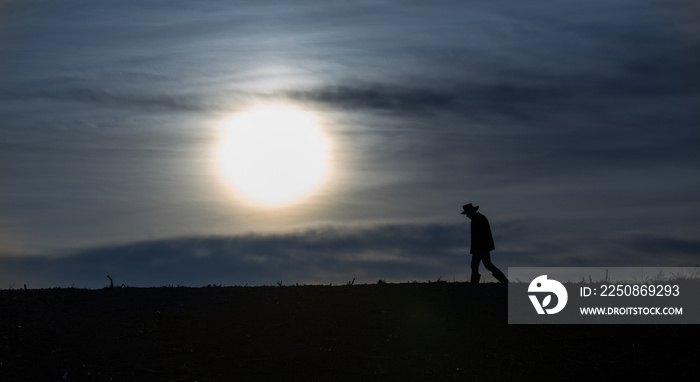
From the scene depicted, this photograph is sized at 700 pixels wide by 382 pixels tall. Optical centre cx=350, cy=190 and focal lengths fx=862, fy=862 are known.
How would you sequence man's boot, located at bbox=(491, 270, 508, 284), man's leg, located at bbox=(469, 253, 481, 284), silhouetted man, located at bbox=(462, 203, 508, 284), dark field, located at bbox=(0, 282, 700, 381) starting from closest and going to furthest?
dark field, located at bbox=(0, 282, 700, 381)
man's boot, located at bbox=(491, 270, 508, 284)
silhouetted man, located at bbox=(462, 203, 508, 284)
man's leg, located at bbox=(469, 253, 481, 284)

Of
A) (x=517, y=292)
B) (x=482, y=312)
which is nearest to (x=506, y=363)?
(x=482, y=312)

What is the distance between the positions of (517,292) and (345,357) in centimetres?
504

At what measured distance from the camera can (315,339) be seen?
1602 cm

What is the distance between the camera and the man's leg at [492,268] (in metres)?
20.4

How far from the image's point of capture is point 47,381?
47.6 feet

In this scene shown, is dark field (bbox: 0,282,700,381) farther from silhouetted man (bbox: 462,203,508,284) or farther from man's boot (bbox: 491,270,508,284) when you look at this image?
silhouetted man (bbox: 462,203,508,284)

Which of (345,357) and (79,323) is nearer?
(345,357)

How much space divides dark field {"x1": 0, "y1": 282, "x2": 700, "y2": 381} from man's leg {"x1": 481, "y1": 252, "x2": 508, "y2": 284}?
1.41 meters

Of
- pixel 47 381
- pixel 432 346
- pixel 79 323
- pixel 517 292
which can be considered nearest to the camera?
pixel 47 381

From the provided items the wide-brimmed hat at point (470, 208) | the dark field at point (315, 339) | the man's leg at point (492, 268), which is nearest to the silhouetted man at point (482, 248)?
the man's leg at point (492, 268)

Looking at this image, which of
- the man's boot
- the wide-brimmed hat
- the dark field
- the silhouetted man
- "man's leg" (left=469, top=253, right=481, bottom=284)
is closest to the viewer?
the dark field

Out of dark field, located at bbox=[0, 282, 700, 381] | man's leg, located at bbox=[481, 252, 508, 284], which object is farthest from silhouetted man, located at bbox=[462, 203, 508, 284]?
dark field, located at bbox=[0, 282, 700, 381]

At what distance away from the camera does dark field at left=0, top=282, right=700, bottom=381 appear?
1473cm

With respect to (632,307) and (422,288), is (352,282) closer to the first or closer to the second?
(422,288)
